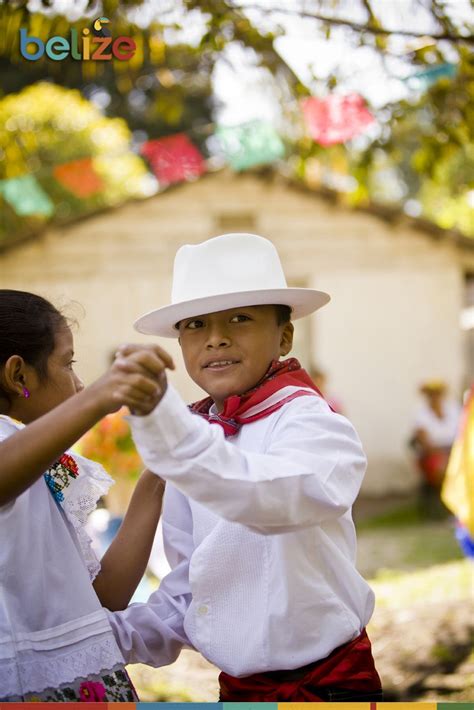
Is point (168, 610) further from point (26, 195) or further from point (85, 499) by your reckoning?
point (26, 195)

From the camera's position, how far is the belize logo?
2225mm

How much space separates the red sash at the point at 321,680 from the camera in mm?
1887

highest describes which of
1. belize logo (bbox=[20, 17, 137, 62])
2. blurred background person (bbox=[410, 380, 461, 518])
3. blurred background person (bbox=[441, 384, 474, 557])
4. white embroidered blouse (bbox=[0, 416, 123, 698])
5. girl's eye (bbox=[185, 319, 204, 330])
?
belize logo (bbox=[20, 17, 137, 62])

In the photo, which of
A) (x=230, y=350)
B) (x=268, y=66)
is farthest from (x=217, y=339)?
(x=268, y=66)

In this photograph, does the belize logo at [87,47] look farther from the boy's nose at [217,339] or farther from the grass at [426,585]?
the grass at [426,585]

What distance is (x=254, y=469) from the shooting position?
1578 mm

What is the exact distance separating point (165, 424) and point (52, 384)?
0.52 meters

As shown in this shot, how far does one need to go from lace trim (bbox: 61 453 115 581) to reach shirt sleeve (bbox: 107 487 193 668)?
0.53 feet

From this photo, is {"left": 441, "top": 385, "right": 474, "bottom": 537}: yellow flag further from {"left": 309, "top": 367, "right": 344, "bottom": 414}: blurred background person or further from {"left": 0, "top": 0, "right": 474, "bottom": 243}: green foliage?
{"left": 309, "top": 367, "right": 344, "bottom": 414}: blurred background person

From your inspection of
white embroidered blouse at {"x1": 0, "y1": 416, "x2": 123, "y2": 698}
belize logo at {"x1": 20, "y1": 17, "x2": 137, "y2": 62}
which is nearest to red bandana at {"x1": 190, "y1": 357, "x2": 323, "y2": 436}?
white embroidered blouse at {"x1": 0, "y1": 416, "x2": 123, "y2": 698}

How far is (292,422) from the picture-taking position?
182cm

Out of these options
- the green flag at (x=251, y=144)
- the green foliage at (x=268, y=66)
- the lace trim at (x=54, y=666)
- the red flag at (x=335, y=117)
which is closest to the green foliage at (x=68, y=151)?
the green flag at (x=251, y=144)

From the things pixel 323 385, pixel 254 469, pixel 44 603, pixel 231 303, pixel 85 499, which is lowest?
pixel 323 385

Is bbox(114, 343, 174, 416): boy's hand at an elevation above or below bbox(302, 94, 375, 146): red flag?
below
